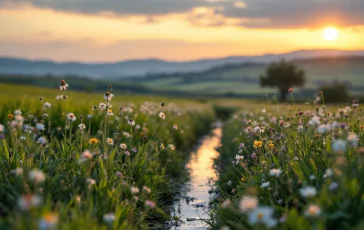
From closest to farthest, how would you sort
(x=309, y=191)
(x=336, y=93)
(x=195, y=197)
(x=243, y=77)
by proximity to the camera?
1. (x=309, y=191)
2. (x=195, y=197)
3. (x=336, y=93)
4. (x=243, y=77)

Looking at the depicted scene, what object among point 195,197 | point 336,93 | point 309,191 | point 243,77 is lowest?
point 243,77

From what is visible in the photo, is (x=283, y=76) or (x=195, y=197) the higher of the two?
(x=283, y=76)

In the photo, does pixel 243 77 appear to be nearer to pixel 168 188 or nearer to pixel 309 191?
pixel 168 188

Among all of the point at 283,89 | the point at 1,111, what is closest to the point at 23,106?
the point at 1,111

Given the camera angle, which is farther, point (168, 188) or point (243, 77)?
Result: point (243, 77)

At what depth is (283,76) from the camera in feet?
265

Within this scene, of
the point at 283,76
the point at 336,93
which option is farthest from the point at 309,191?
the point at 283,76

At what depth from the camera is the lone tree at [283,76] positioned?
80938mm

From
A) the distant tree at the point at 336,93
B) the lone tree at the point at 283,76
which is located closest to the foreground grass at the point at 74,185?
the distant tree at the point at 336,93

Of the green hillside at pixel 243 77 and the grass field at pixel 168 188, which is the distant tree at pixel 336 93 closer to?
the green hillside at pixel 243 77

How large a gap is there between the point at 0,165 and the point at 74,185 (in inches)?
50.7

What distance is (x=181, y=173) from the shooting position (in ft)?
38.8

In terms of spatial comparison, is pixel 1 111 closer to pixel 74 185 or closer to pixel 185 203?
pixel 185 203

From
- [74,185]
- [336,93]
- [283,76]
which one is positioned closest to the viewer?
[74,185]
